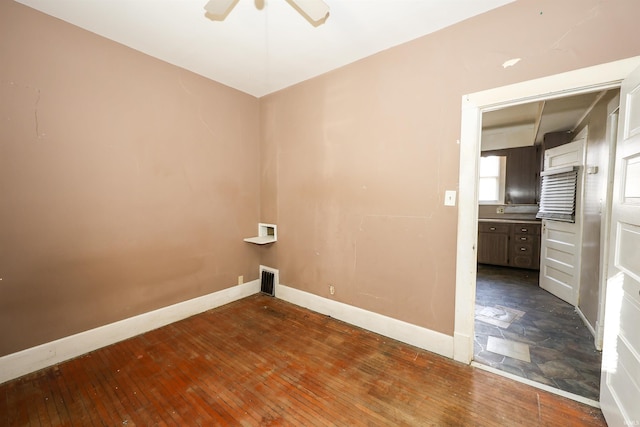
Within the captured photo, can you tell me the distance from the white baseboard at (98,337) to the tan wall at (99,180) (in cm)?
7

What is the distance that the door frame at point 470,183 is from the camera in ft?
5.83

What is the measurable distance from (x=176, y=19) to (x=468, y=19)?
2279 millimetres

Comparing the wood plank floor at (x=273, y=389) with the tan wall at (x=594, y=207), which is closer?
the wood plank floor at (x=273, y=389)

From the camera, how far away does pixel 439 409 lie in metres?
1.63

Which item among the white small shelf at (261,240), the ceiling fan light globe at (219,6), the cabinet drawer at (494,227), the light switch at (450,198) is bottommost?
the white small shelf at (261,240)

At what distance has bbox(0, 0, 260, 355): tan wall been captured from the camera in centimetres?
189

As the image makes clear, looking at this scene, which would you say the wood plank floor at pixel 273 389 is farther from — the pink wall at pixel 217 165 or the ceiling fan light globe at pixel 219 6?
the ceiling fan light globe at pixel 219 6

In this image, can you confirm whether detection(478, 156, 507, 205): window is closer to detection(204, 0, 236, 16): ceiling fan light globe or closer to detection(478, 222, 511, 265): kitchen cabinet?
detection(478, 222, 511, 265): kitchen cabinet

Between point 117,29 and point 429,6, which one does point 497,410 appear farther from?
point 117,29

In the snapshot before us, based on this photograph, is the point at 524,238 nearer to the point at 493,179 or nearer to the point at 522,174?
the point at 522,174

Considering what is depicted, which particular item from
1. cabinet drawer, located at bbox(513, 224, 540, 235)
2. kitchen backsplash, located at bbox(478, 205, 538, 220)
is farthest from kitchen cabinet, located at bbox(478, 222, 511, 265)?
kitchen backsplash, located at bbox(478, 205, 538, 220)

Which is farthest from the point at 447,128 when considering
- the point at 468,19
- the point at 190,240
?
the point at 190,240

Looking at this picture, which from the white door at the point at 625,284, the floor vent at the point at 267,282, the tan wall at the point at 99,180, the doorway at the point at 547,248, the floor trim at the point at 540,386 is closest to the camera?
the white door at the point at 625,284

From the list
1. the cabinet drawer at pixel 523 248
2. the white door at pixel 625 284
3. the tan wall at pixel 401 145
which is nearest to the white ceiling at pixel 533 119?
the tan wall at pixel 401 145
